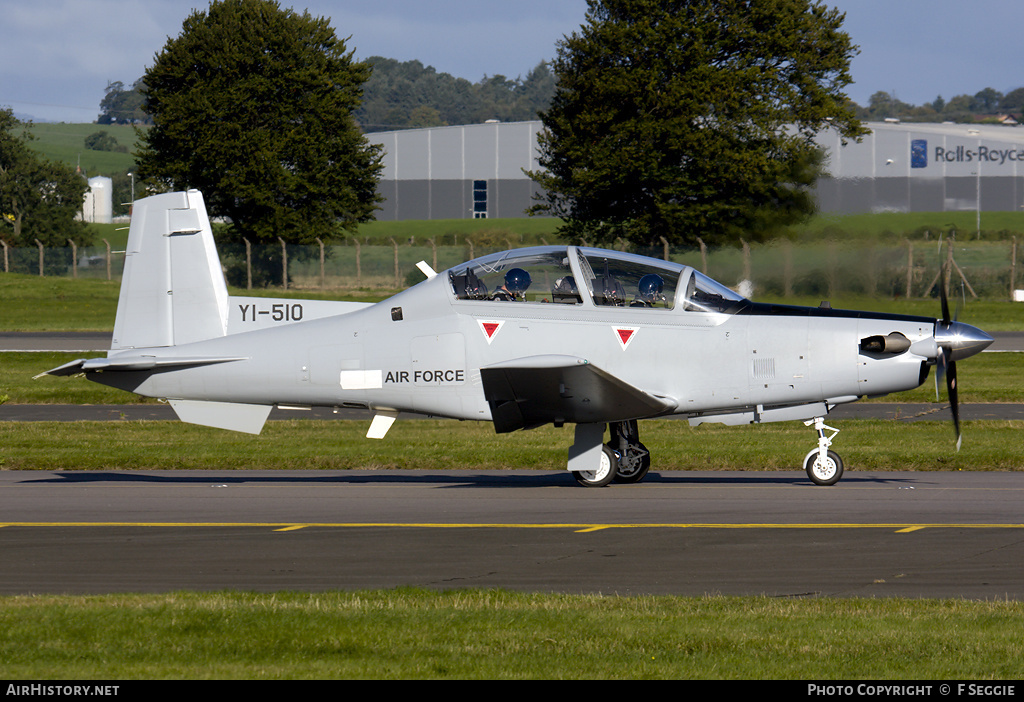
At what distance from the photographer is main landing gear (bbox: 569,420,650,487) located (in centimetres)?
1373

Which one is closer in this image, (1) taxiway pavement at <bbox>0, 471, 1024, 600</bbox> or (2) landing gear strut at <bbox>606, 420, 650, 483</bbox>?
(1) taxiway pavement at <bbox>0, 471, 1024, 600</bbox>

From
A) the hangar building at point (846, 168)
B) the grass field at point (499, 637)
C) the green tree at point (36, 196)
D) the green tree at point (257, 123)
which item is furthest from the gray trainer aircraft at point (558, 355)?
the green tree at point (36, 196)

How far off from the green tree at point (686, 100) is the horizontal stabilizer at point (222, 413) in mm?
34871

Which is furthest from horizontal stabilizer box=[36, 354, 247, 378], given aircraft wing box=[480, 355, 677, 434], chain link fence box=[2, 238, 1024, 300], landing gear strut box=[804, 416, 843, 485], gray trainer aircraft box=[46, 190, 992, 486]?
landing gear strut box=[804, 416, 843, 485]

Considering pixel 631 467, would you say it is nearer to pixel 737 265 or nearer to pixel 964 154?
pixel 737 265

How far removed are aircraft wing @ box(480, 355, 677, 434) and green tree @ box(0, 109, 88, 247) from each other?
6503cm

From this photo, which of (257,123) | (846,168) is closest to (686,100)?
(257,123)

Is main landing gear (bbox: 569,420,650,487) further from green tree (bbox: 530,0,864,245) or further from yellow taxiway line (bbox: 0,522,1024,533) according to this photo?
green tree (bbox: 530,0,864,245)

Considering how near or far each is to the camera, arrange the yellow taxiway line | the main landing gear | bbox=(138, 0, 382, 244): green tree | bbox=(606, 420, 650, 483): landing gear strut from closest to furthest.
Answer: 1. the yellow taxiway line
2. the main landing gear
3. bbox=(606, 420, 650, 483): landing gear strut
4. bbox=(138, 0, 382, 244): green tree

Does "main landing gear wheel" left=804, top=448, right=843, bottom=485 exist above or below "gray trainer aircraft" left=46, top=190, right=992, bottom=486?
below

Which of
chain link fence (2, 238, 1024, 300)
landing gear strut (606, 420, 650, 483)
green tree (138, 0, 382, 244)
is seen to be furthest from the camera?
green tree (138, 0, 382, 244)

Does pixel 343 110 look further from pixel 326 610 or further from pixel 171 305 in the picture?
pixel 326 610

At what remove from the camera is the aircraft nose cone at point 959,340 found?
12.6 meters

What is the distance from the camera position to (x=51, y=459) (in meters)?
16.3
